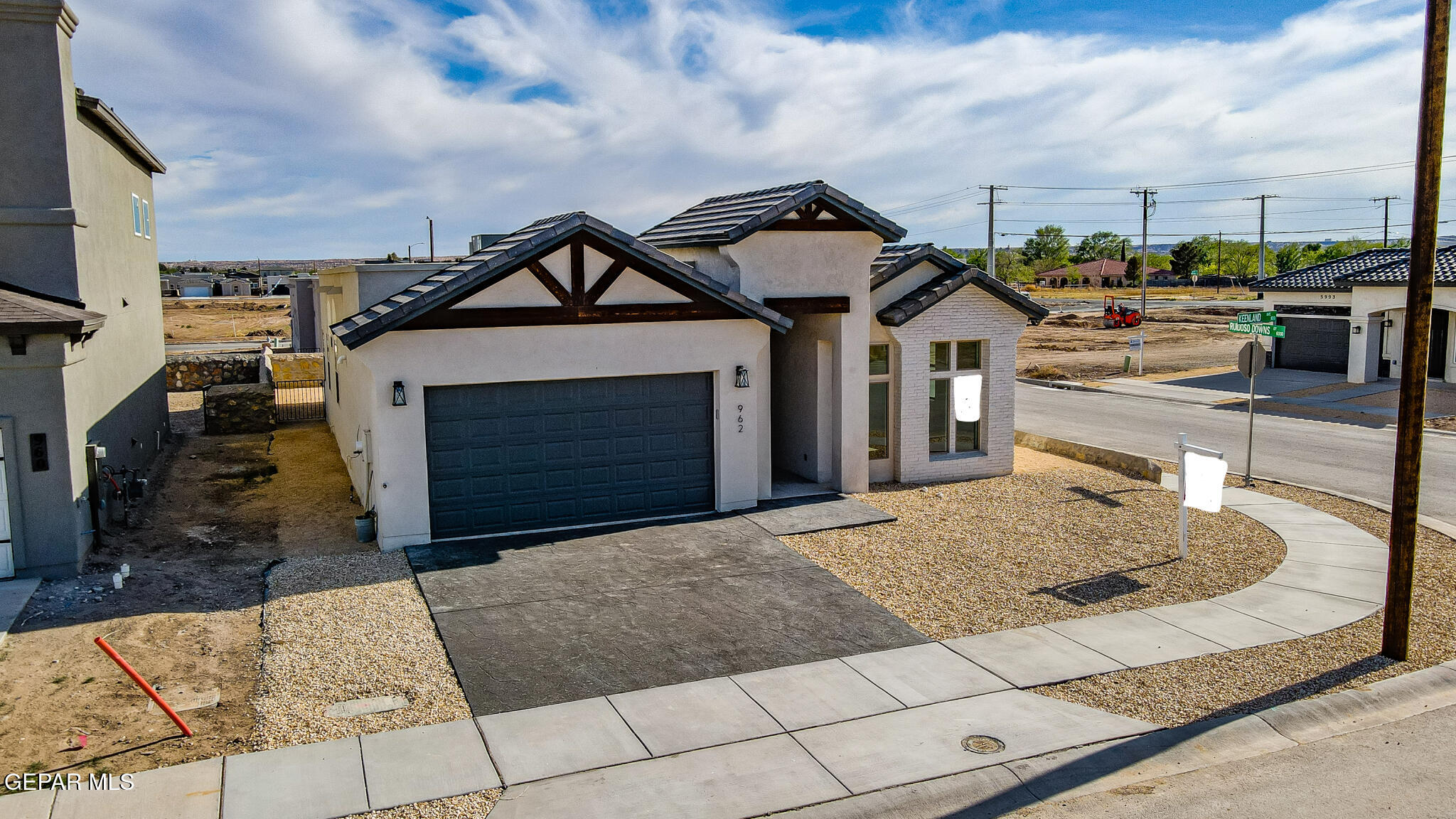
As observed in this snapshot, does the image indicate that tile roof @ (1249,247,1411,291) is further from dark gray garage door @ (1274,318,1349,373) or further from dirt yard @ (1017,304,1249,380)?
dirt yard @ (1017,304,1249,380)

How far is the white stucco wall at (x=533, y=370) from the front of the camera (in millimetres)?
13453

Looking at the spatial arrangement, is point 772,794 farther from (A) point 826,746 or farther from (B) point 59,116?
(B) point 59,116

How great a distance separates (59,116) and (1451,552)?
61.7ft

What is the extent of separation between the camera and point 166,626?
10.6m

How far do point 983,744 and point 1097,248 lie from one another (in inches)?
6037

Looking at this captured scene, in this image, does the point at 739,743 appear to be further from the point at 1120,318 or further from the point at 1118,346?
the point at 1120,318

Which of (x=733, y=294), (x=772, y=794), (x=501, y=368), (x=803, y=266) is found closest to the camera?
(x=772, y=794)

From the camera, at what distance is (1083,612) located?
11266mm

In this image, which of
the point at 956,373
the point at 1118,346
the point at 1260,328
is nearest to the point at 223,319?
the point at 1118,346

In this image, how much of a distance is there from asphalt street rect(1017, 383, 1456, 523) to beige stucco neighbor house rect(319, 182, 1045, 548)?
587 centimetres

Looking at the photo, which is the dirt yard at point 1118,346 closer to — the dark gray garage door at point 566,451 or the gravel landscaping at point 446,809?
the dark gray garage door at point 566,451

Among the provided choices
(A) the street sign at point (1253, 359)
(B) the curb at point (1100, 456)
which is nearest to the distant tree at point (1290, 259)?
(B) the curb at point (1100, 456)

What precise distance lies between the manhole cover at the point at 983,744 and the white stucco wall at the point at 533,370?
754cm

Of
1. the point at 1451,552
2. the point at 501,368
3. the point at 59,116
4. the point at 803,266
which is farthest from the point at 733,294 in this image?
the point at 1451,552
